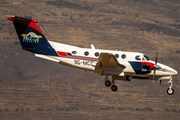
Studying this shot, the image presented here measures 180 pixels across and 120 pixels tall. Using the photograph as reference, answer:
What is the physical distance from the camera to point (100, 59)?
39719 mm

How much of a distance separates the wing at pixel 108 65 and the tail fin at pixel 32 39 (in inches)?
254

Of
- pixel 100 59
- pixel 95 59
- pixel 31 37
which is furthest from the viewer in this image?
pixel 31 37

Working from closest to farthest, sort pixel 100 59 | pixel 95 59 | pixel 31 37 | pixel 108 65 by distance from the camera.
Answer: pixel 100 59 < pixel 108 65 < pixel 95 59 < pixel 31 37

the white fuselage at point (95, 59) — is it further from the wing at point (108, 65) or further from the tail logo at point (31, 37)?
the tail logo at point (31, 37)

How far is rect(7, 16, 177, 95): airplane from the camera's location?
4091 cm

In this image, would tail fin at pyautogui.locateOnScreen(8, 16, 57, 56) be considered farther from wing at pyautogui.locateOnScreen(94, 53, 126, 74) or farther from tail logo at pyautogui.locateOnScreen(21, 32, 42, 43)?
wing at pyautogui.locateOnScreen(94, 53, 126, 74)

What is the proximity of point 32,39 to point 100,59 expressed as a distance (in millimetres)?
9968

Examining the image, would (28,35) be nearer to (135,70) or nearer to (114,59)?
(114,59)

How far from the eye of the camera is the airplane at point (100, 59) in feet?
134

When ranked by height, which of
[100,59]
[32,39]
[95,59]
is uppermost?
[32,39]

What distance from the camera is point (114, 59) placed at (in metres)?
39.8

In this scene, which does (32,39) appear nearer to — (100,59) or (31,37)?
(31,37)

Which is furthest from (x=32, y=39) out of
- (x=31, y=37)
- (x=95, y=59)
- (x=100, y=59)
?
(x=100, y=59)

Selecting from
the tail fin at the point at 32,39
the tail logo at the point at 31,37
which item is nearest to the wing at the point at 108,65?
the tail fin at the point at 32,39
